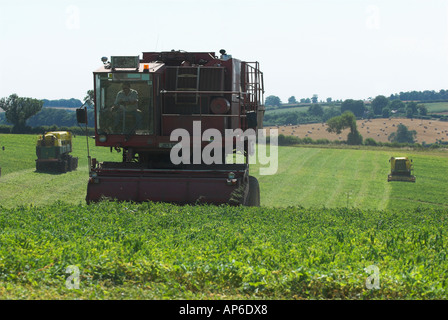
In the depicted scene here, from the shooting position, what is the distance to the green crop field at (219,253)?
7.74 metres

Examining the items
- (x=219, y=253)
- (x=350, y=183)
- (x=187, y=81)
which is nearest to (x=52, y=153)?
(x=350, y=183)

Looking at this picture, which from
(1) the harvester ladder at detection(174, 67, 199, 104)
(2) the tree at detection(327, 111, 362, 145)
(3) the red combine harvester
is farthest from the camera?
(2) the tree at detection(327, 111, 362, 145)

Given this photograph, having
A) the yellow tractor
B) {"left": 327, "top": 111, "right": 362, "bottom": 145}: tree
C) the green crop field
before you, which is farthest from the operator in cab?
{"left": 327, "top": 111, "right": 362, "bottom": 145}: tree

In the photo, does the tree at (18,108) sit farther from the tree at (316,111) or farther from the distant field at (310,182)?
the tree at (316,111)

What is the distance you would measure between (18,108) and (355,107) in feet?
429

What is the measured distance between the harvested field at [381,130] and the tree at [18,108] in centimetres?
4733

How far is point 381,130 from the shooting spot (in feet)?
438

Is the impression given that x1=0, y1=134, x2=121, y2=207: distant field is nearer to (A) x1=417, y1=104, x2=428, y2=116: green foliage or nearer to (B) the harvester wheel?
(B) the harvester wheel

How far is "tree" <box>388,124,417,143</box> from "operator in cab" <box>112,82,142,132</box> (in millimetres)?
117074

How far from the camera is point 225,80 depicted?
53.5 ft

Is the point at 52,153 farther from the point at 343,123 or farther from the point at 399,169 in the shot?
the point at 343,123

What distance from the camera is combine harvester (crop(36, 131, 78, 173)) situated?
139 ft

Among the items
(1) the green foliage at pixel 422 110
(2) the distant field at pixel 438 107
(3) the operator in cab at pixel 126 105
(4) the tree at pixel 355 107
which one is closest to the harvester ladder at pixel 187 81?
(3) the operator in cab at pixel 126 105

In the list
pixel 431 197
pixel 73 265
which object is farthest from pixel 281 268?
pixel 431 197
